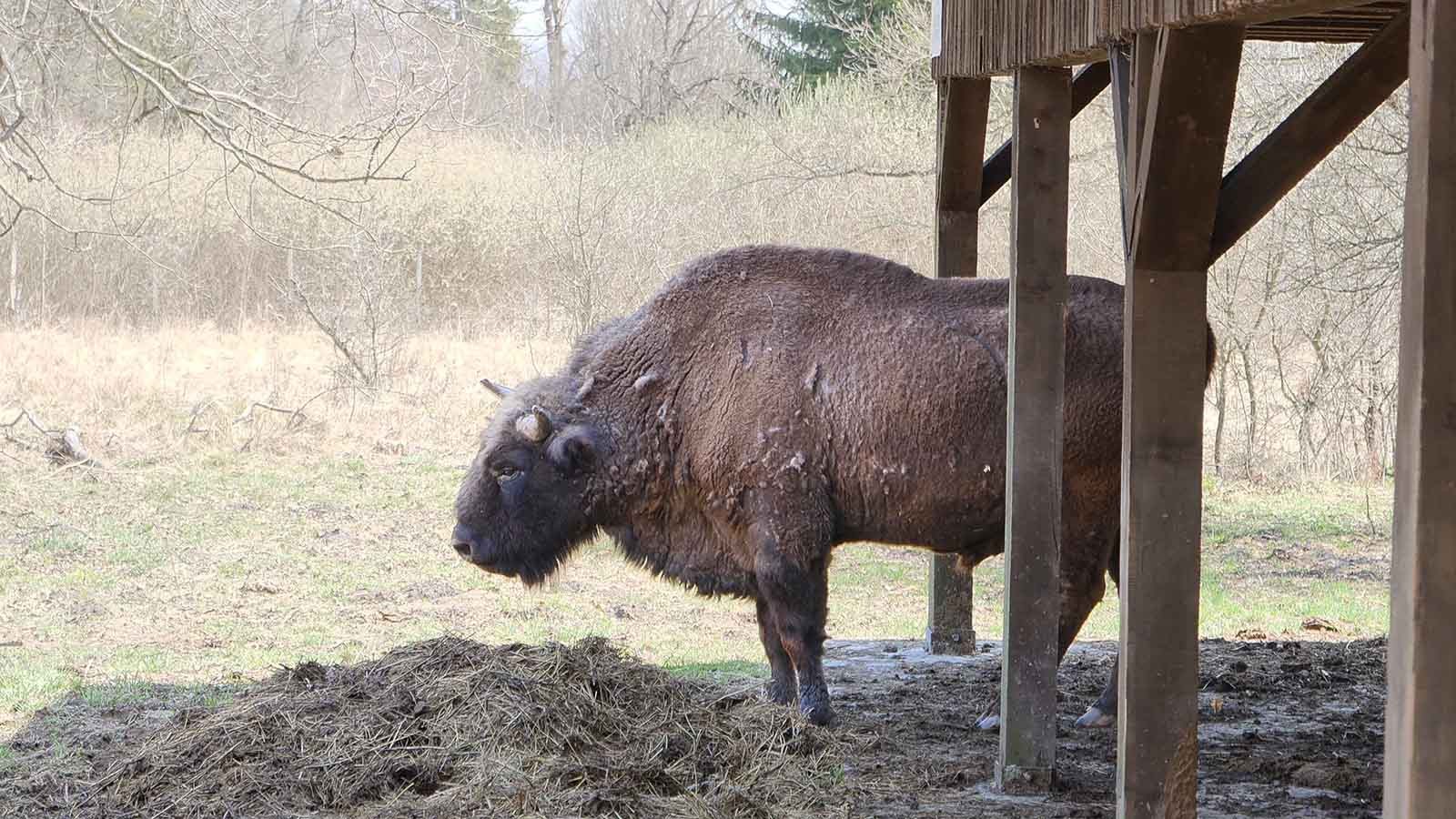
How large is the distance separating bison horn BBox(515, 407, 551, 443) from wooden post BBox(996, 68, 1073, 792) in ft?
9.27

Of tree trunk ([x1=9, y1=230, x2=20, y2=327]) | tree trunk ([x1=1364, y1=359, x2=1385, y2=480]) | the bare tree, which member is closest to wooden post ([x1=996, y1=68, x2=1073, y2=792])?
tree trunk ([x1=1364, y1=359, x2=1385, y2=480])

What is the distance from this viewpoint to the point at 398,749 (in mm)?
6344

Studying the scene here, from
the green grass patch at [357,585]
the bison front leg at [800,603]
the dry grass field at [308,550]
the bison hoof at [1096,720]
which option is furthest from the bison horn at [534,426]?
the bison hoof at [1096,720]

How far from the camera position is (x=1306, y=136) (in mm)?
4691

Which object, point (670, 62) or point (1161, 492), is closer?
point (1161, 492)

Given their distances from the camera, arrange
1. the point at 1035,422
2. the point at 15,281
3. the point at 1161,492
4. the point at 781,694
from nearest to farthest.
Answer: the point at 1161,492 < the point at 1035,422 < the point at 781,694 < the point at 15,281

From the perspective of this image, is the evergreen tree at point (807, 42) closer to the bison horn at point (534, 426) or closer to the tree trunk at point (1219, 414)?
the tree trunk at point (1219, 414)

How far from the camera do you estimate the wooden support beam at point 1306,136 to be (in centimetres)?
466

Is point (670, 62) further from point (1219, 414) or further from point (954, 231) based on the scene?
point (954, 231)

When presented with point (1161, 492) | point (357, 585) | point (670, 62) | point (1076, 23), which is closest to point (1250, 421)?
point (357, 585)

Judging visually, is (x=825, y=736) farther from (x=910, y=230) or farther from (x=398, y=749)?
(x=910, y=230)

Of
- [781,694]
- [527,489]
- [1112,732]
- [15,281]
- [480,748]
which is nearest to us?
[480,748]

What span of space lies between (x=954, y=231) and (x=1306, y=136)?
16.0ft

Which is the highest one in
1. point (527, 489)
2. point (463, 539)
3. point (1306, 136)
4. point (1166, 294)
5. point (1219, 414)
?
point (1306, 136)
